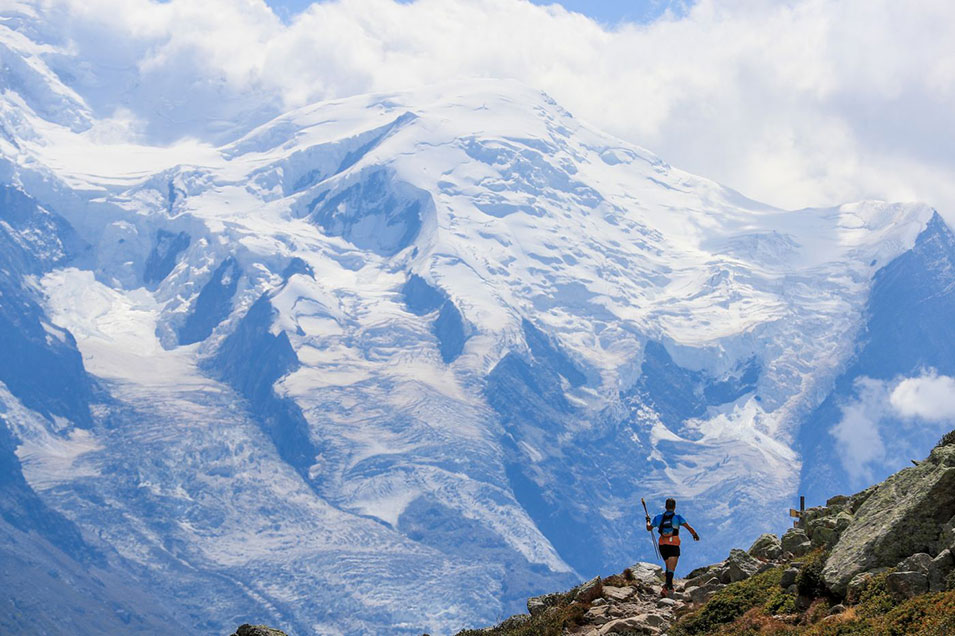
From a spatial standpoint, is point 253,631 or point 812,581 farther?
point 253,631

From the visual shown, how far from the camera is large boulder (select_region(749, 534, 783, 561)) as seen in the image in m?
49.6

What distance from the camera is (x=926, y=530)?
126 ft

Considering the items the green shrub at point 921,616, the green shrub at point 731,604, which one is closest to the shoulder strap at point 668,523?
the green shrub at point 731,604

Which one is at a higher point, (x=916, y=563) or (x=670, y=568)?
(x=670, y=568)

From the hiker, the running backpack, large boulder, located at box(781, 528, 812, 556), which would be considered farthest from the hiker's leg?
large boulder, located at box(781, 528, 812, 556)

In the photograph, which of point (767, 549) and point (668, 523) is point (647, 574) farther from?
point (668, 523)

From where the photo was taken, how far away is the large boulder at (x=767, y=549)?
49.6m

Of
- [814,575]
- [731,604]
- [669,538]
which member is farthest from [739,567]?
[814,575]

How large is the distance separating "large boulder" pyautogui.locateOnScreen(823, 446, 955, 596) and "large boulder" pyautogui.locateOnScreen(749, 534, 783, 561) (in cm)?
733

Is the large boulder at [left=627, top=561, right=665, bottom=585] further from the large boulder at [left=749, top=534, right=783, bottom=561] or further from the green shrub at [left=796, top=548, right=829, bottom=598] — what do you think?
the green shrub at [left=796, top=548, right=829, bottom=598]

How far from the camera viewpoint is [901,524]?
38.9 m

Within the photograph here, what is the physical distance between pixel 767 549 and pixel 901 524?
11.8m

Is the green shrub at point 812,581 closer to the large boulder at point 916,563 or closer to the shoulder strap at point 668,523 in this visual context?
the large boulder at point 916,563

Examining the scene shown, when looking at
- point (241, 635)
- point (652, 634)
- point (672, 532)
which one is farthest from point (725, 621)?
point (241, 635)
